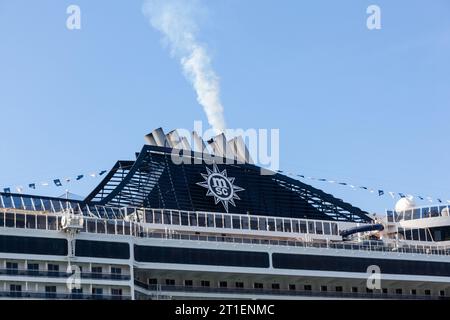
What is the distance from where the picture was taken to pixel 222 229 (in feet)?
240

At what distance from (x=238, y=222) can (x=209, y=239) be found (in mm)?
4898

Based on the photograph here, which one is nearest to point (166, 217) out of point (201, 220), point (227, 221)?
point (201, 220)

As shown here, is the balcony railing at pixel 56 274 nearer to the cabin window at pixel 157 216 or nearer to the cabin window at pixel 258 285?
the cabin window at pixel 157 216

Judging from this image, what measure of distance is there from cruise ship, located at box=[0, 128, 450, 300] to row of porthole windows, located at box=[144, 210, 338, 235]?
0.32ft

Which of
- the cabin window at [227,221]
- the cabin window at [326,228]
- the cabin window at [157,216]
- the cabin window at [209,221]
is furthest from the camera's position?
the cabin window at [326,228]

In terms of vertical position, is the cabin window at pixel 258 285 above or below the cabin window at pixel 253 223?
below

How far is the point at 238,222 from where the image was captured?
245 feet

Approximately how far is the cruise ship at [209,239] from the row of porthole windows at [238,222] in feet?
0.32

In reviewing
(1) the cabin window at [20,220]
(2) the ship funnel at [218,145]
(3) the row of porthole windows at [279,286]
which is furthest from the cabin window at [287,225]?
(1) the cabin window at [20,220]

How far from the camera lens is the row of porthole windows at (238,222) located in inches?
2813

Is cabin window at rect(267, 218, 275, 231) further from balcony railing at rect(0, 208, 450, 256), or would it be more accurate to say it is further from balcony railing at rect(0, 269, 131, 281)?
balcony railing at rect(0, 269, 131, 281)

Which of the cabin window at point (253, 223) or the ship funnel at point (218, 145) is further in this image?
the ship funnel at point (218, 145)

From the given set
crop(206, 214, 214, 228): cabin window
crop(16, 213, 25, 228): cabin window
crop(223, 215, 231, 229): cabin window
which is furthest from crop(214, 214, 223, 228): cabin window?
crop(16, 213, 25, 228): cabin window
